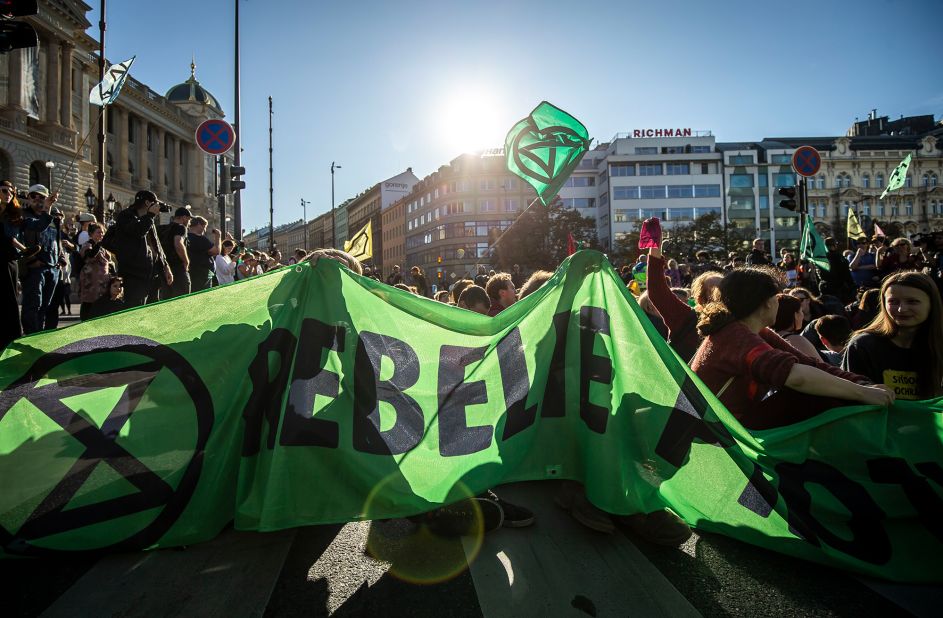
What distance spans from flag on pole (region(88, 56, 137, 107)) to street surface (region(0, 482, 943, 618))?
13026mm

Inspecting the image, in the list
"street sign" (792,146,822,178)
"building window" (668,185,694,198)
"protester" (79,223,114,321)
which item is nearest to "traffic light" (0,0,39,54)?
"protester" (79,223,114,321)

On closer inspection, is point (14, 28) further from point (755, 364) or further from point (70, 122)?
point (70, 122)

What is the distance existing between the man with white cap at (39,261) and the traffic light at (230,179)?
309 inches

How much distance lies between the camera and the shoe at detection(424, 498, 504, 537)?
2828 mm

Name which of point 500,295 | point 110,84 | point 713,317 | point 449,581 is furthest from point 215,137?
point 449,581

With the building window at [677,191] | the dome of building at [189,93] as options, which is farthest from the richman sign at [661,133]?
the dome of building at [189,93]

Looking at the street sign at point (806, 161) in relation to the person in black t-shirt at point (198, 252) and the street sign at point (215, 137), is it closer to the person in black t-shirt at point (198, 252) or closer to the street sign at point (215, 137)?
the person in black t-shirt at point (198, 252)

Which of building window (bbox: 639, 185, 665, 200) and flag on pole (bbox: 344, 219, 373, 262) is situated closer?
flag on pole (bbox: 344, 219, 373, 262)

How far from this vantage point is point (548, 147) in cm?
653

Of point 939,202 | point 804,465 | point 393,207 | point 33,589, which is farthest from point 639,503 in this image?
point 939,202

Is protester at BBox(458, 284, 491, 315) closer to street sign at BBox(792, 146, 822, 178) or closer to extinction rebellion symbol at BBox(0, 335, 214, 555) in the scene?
extinction rebellion symbol at BBox(0, 335, 214, 555)

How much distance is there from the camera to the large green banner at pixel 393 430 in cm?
258

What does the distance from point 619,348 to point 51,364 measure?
9.85 feet

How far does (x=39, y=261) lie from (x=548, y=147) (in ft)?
20.1
